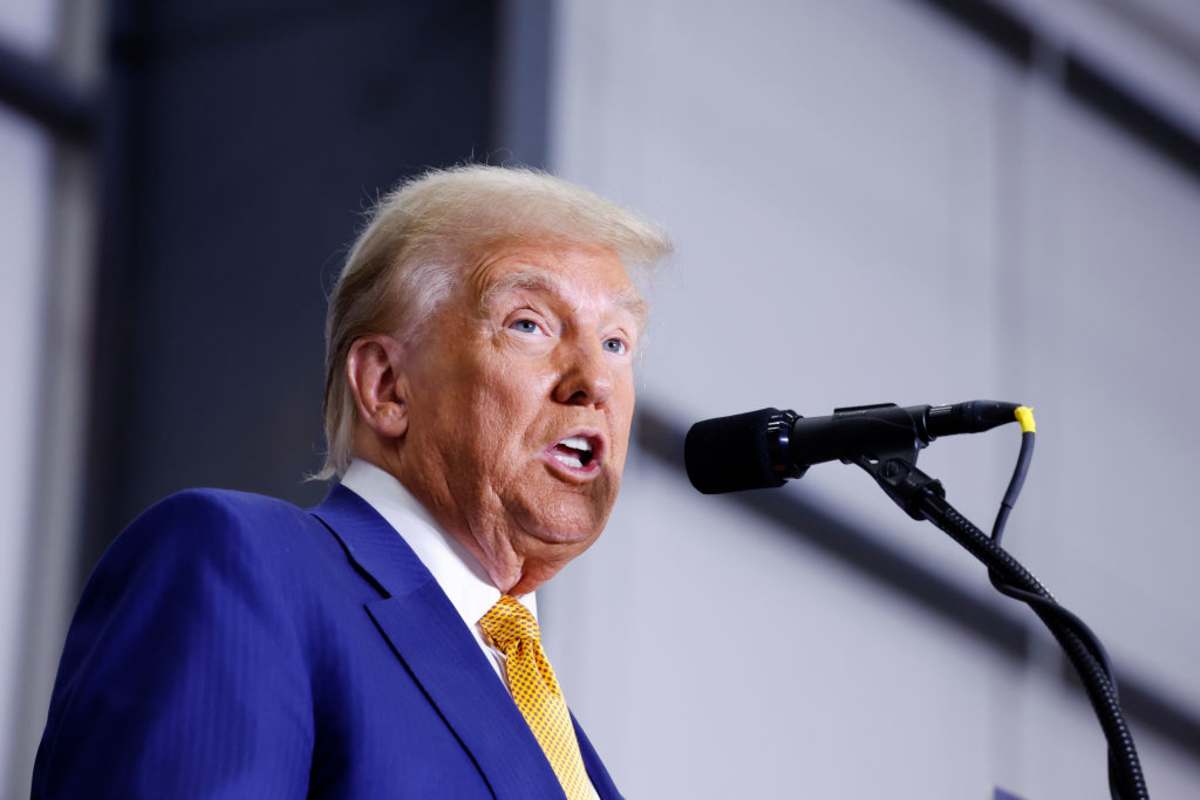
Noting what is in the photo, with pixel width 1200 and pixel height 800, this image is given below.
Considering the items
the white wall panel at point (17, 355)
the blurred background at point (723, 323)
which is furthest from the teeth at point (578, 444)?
the white wall panel at point (17, 355)

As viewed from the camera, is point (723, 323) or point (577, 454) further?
point (723, 323)

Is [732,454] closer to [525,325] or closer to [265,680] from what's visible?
[525,325]

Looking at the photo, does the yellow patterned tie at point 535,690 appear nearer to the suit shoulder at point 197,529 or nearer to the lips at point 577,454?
the lips at point 577,454

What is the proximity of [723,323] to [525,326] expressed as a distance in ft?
5.46

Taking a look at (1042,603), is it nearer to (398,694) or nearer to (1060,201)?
(398,694)

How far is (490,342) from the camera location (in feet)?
5.02

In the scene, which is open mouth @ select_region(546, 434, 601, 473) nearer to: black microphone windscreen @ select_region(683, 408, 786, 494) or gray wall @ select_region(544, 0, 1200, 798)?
black microphone windscreen @ select_region(683, 408, 786, 494)

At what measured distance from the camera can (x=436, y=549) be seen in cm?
148

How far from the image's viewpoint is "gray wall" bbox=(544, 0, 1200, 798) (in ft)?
9.89

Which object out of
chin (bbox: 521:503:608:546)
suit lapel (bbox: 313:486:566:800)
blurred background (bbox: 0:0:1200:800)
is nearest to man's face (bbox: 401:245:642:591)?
chin (bbox: 521:503:608:546)

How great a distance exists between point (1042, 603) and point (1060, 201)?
284 centimetres

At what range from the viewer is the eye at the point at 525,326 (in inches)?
60.6

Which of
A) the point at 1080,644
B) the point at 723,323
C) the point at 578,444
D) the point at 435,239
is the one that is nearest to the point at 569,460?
the point at 578,444

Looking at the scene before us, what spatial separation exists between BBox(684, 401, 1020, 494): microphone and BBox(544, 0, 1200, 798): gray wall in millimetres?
1543
